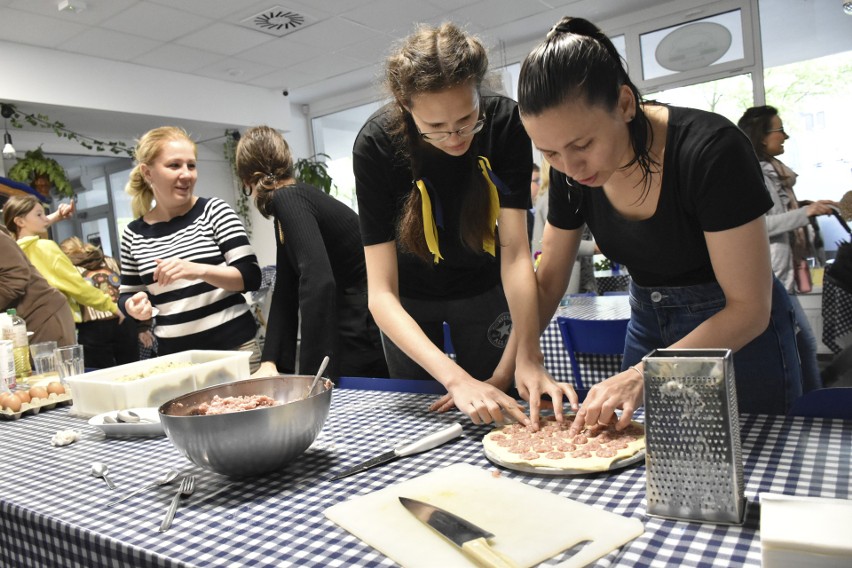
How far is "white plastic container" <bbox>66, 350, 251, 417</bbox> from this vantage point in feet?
4.63

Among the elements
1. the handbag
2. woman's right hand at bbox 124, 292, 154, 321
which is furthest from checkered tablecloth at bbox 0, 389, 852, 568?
the handbag

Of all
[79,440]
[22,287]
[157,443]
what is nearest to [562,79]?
[157,443]

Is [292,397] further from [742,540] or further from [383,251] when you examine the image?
[742,540]

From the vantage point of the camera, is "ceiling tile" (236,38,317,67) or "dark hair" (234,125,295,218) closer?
"dark hair" (234,125,295,218)

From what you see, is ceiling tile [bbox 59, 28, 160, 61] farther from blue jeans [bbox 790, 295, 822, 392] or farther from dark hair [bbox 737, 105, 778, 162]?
blue jeans [bbox 790, 295, 822, 392]

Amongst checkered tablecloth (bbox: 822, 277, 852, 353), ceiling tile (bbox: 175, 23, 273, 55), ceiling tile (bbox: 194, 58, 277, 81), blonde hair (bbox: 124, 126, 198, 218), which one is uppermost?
ceiling tile (bbox: 175, 23, 273, 55)

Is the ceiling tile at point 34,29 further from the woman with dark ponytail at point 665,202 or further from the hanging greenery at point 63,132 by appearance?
the woman with dark ponytail at point 665,202

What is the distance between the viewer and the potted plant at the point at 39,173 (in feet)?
18.8

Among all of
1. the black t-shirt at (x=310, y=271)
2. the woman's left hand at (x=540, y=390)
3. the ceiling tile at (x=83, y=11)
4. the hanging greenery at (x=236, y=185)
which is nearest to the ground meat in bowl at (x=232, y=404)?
the woman's left hand at (x=540, y=390)

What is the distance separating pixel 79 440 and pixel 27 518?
0.42m

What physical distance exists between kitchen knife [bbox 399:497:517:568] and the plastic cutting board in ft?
0.03

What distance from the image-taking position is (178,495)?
907mm

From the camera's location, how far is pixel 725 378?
0.71 m

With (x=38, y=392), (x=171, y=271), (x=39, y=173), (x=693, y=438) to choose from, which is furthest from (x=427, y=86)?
(x=39, y=173)
